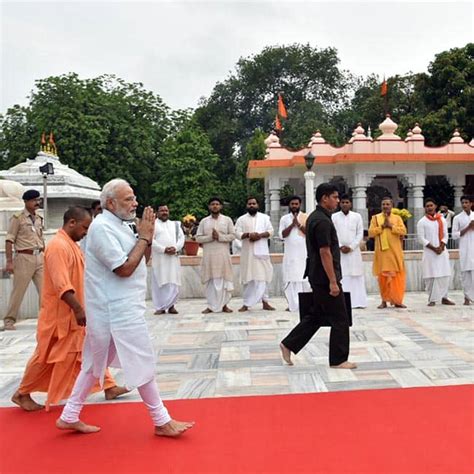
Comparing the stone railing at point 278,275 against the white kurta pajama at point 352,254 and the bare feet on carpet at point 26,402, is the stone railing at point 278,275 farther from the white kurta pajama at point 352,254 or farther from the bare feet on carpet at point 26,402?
the bare feet on carpet at point 26,402

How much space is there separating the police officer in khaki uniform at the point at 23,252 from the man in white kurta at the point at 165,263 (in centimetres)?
180

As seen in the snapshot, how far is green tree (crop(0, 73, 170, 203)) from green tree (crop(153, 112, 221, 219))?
0.95 m

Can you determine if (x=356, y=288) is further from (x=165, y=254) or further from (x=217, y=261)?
Answer: (x=165, y=254)

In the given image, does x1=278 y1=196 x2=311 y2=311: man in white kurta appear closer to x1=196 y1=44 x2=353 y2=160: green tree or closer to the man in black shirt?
the man in black shirt

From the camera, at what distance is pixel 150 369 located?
3373 millimetres

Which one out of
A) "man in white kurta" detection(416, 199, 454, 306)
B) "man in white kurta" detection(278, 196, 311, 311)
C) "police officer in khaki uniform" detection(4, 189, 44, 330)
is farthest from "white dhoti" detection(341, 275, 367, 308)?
"police officer in khaki uniform" detection(4, 189, 44, 330)

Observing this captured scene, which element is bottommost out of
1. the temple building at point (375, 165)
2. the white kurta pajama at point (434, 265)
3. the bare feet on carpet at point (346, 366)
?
the bare feet on carpet at point (346, 366)

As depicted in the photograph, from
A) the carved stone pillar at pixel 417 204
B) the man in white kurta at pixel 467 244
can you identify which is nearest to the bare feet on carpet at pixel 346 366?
the man in white kurta at pixel 467 244

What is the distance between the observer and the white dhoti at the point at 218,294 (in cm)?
883

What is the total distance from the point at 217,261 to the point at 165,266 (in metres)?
0.80

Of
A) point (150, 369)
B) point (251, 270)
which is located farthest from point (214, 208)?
point (150, 369)

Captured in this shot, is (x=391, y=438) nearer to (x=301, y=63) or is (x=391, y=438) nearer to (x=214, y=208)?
(x=214, y=208)

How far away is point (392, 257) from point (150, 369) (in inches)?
234

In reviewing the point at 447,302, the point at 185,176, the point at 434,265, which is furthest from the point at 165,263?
the point at 185,176
